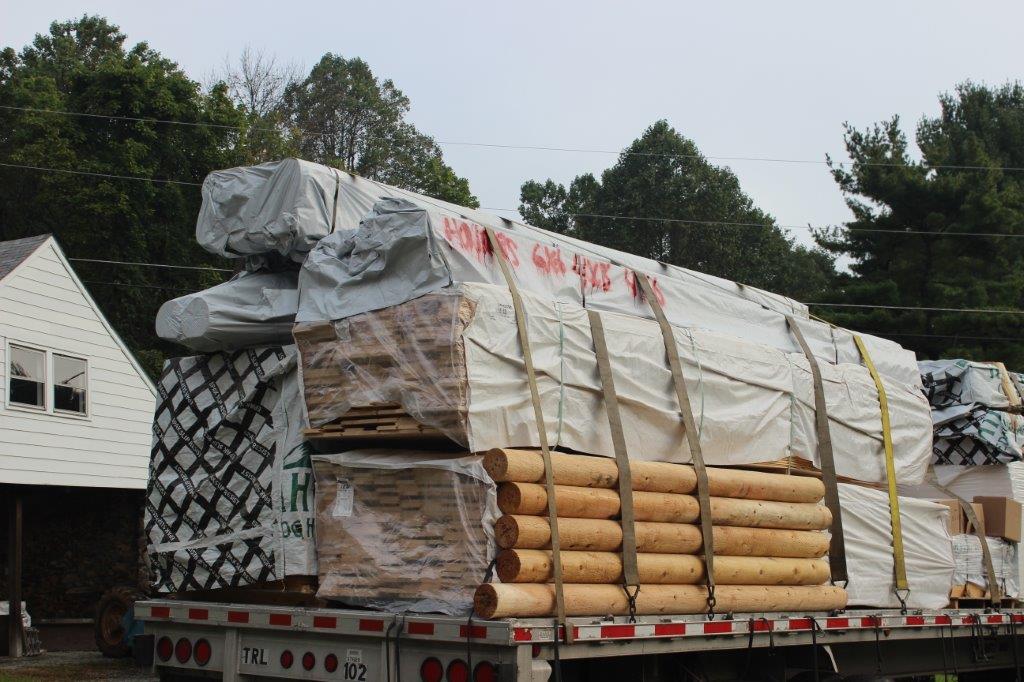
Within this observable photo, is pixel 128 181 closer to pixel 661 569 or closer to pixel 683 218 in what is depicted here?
pixel 683 218

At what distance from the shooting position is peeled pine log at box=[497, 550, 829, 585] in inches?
232

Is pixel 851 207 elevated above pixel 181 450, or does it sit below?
above

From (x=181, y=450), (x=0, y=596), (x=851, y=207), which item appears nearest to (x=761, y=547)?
(x=181, y=450)

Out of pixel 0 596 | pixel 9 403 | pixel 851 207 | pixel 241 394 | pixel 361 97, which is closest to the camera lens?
pixel 241 394

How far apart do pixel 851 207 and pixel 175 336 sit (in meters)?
27.5

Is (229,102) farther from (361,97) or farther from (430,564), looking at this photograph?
(430,564)

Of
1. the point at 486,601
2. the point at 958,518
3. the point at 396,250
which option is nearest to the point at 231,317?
the point at 396,250

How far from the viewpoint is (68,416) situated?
60.3 ft

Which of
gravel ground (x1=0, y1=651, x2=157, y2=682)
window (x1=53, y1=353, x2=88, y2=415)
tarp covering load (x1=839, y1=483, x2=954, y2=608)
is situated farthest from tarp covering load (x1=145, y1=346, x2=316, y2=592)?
window (x1=53, y1=353, x2=88, y2=415)

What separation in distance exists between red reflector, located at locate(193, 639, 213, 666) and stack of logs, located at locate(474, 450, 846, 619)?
6.48 ft

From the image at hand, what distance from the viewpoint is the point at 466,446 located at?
6.13 meters

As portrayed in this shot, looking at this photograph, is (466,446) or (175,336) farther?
(175,336)

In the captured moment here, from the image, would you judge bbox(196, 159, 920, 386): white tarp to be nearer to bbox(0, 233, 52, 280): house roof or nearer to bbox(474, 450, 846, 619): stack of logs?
bbox(474, 450, 846, 619): stack of logs

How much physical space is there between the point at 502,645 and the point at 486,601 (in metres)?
0.25
